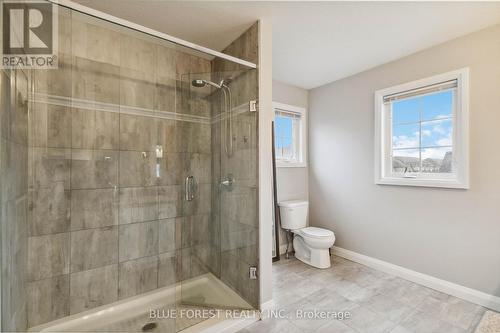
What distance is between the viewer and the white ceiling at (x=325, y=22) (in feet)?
5.45

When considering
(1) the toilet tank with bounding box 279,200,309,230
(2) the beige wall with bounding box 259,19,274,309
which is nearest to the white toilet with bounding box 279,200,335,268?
(1) the toilet tank with bounding box 279,200,309,230

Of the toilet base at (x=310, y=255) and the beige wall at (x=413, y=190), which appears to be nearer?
the beige wall at (x=413, y=190)

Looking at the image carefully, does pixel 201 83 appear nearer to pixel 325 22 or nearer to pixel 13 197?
pixel 325 22

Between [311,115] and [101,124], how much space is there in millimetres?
2669

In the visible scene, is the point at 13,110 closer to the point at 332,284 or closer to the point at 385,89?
the point at 332,284

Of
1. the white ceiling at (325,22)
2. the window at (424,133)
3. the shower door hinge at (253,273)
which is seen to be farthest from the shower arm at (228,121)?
the window at (424,133)

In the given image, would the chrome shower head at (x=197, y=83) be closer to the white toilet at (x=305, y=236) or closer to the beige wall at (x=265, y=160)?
the beige wall at (x=265, y=160)

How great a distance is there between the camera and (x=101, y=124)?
5.91 ft

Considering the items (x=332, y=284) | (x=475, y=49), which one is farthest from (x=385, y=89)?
(x=332, y=284)

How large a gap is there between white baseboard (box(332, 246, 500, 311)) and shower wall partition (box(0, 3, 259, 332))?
1599 millimetres

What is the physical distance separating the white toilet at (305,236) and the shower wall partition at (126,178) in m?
1.04

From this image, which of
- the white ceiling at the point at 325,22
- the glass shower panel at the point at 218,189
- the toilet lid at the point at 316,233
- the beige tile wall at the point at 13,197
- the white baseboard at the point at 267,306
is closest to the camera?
the beige tile wall at the point at 13,197

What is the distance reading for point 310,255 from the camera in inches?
108

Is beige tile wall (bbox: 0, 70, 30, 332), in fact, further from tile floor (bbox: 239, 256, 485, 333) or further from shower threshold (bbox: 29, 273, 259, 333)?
tile floor (bbox: 239, 256, 485, 333)
